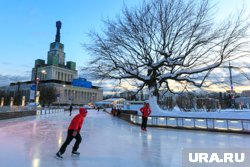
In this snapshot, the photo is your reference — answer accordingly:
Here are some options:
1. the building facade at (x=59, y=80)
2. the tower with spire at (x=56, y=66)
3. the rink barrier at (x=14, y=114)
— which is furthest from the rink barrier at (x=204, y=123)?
the tower with spire at (x=56, y=66)

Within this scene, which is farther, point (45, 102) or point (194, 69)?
point (45, 102)

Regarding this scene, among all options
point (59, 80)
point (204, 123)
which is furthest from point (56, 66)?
point (204, 123)

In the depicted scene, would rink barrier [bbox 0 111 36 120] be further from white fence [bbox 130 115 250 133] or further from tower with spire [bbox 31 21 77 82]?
tower with spire [bbox 31 21 77 82]

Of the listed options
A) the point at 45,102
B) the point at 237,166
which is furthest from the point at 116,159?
the point at 45,102

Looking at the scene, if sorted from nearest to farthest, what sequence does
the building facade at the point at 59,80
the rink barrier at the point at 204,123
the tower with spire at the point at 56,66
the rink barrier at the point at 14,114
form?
1. the rink barrier at the point at 204,123
2. the rink barrier at the point at 14,114
3. the building facade at the point at 59,80
4. the tower with spire at the point at 56,66

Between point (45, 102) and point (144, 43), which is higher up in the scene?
point (144, 43)

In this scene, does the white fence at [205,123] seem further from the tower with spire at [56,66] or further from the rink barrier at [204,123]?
the tower with spire at [56,66]

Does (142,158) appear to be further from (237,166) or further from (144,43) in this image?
(144,43)

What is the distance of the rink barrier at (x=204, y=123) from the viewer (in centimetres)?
1248

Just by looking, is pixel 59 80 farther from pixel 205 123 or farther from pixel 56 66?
pixel 205 123

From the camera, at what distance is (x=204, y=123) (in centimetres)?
1397

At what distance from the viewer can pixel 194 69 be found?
19.0 meters

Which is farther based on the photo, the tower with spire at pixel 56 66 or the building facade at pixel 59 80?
the tower with spire at pixel 56 66

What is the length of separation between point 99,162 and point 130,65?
50.2 feet
